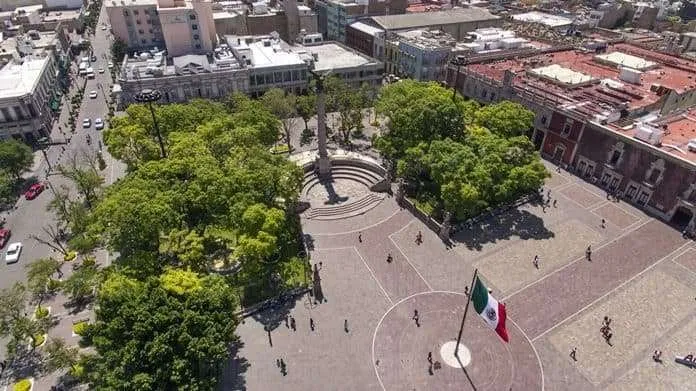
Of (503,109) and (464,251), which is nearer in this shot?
(464,251)

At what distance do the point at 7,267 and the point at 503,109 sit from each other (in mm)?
78374

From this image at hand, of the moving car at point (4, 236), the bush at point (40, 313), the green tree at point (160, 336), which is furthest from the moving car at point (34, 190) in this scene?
the green tree at point (160, 336)

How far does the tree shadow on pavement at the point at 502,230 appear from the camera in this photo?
5875cm

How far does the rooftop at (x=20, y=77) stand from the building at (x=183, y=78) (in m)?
17.5

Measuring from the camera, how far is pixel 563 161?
76.1 meters

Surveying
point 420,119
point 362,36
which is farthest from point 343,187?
point 362,36

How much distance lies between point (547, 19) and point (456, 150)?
346 ft

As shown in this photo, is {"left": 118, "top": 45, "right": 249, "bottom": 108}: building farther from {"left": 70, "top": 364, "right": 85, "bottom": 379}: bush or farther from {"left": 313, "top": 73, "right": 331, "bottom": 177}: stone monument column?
{"left": 70, "top": 364, "right": 85, "bottom": 379}: bush

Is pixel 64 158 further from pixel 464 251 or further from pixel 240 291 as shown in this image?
pixel 464 251

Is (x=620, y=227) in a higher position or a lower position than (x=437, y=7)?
lower

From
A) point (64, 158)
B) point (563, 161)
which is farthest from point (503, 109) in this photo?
point (64, 158)

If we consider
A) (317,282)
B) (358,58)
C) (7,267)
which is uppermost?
(358,58)

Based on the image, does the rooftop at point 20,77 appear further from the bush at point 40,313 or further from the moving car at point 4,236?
the bush at point 40,313

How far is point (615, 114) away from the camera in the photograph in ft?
226
